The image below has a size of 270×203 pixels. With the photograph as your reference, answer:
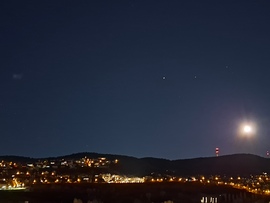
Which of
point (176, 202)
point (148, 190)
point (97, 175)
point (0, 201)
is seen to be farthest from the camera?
point (97, 175)

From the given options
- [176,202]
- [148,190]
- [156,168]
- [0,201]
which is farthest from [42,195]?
[156,168]

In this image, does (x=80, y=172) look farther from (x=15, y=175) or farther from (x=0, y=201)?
(x=0, y=201)

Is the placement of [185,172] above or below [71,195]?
above

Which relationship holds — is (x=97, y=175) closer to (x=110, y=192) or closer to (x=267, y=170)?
(x=110, y=192)

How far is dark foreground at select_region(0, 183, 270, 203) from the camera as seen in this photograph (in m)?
72.2

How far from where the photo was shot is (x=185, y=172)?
578ft

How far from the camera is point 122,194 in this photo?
86.8 m

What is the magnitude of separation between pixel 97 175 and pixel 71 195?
55958 mm

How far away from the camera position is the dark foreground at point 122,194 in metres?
72.2

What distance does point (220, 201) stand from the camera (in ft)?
279

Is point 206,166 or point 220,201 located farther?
point 206,166

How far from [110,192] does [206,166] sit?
104227 mm

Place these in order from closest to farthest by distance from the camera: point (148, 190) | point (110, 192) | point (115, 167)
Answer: point (110, 192) < point (148, 190) < point (115, 167)

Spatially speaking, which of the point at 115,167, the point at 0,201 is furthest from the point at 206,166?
the point at 0,201
